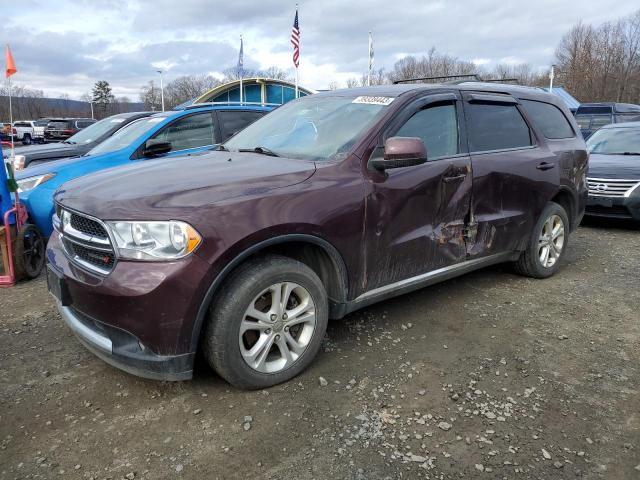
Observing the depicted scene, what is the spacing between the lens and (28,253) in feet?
16.1

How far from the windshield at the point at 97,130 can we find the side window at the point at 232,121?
195 centimetres

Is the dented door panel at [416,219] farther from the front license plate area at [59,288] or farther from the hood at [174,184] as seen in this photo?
the front license plate area at [59,288]

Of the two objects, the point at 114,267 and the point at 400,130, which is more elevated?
the point at 400,130

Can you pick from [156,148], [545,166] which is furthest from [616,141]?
[156,148]

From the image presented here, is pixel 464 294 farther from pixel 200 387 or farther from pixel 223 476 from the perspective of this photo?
pixel 223 476

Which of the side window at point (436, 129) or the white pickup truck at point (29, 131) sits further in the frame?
the white pickup truck at point (29, 131)

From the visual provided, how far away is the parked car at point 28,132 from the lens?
29.9 meters

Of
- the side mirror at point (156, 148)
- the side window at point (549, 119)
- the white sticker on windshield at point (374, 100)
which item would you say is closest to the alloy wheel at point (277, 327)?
the white sticker on windshield at point (374, 100)

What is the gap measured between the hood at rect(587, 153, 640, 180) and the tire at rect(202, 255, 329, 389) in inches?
242

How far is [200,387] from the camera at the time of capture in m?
2.89

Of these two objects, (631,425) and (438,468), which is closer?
(438,468)

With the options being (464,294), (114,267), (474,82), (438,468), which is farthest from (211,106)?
(438,468)

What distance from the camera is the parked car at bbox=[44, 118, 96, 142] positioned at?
2473cm

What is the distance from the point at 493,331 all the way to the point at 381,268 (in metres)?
1.11
